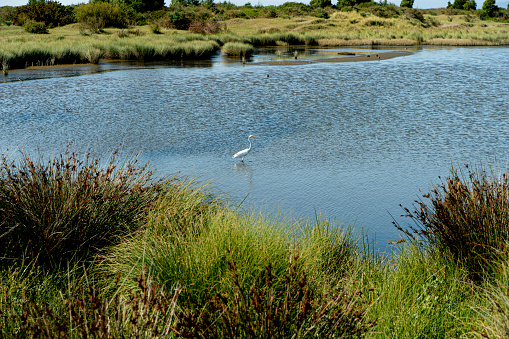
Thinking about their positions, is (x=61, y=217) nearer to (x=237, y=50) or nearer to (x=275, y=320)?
A: (x=275, y=320)

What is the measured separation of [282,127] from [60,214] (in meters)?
7.07

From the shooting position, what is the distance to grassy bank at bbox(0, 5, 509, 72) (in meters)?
24.4

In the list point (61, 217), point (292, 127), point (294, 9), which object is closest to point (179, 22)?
point (294, 9)

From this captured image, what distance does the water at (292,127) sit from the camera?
266 inches

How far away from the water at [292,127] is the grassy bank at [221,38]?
16.5 feet

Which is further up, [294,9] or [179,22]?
[294,9]

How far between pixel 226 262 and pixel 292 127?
24.0 ft

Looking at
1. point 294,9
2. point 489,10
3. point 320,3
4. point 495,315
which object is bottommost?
point 495,315

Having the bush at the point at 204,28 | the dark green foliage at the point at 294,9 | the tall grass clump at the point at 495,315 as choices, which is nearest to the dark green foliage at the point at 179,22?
the bush at the point at 204,28

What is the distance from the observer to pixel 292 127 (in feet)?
34.5


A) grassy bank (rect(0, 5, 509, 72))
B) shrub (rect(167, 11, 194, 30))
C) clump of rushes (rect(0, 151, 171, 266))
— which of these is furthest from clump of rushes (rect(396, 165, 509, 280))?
shrub (rect(167, 11, 194, 30))

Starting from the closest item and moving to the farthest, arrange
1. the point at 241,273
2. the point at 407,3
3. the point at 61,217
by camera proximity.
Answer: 1. the point at 241,273
2. the point at 61,217
3. the point at 407,3

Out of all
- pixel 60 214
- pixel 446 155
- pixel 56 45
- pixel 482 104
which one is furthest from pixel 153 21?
pixel 60 214

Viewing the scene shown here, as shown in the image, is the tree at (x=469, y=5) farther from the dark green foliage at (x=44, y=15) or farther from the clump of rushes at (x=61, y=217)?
the clump of rushes at (x=61, y=217)
